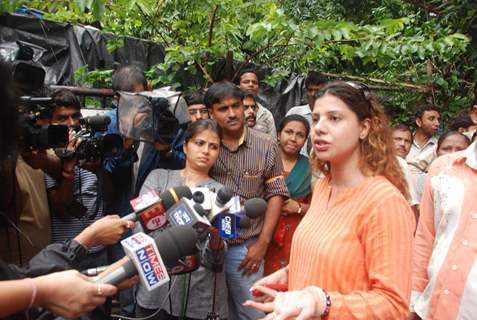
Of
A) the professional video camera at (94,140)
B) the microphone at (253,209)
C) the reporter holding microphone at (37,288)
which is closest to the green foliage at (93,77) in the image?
the professional video camera at (94,140)

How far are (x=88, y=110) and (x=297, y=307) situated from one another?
2.97 m

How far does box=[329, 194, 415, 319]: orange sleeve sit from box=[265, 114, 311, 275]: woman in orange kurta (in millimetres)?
1701

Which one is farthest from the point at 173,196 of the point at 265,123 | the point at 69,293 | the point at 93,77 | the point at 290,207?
the point at 93,77

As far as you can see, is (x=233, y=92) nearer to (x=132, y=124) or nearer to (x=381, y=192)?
(x=132, y=124)

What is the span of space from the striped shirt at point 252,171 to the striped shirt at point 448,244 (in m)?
1.19

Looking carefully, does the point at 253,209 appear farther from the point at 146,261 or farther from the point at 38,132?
the point at 38,132

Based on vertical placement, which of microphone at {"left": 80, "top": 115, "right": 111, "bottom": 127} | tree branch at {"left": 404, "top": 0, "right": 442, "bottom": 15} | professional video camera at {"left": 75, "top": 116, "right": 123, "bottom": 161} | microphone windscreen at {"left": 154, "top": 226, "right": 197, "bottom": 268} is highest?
tree branch at {"left": 404, "top": 0, "right": 442, "bottom": 15}

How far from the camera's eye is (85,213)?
9.19ft

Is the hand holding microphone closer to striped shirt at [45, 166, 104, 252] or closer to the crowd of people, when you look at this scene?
the crowd of people

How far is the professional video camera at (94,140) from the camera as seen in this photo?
93.9 inches

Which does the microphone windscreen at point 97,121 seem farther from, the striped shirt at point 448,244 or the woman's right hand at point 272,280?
the striped shirt at point 448,244

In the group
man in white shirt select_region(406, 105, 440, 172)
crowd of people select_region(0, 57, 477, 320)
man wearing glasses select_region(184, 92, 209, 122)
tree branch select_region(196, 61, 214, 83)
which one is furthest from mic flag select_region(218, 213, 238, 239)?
man in white shirt select_region(406, 105, 440, 172)

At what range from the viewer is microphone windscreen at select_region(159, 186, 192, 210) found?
1.80m

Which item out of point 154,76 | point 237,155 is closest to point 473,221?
point 237,155
